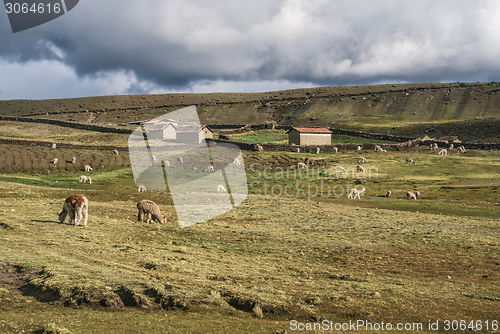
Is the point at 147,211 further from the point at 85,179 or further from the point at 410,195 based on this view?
the point at 410,195

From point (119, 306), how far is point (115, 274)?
8.53 feet

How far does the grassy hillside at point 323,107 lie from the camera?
11881 cm

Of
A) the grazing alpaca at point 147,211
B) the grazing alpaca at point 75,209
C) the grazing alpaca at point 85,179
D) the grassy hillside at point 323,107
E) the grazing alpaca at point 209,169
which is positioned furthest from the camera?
the grassy hillside at point 323,107

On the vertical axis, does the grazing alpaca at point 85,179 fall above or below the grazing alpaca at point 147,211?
above

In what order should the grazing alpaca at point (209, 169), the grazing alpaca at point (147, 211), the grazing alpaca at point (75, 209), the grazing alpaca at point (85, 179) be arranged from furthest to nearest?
the grazing alpaca at point (209, 169) < the grazing alpaca at point (85, 179) < the grazing alpaca at point (147, 211) < the grazing alpaca at point (75, 209)

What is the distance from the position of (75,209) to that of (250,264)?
10083mm

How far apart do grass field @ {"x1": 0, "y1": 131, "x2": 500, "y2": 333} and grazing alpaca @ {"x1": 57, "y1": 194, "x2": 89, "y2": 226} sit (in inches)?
21.9

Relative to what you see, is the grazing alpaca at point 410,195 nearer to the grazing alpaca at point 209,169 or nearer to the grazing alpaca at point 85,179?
the grazing alpaca at point 209,169

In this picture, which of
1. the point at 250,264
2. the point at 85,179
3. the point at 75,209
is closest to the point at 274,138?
the point at 85,179

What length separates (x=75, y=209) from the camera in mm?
20500

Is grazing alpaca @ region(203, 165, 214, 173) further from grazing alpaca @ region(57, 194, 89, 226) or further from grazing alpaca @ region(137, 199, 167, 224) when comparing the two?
grazing alpaca @ region(57, 194, 89, 226)

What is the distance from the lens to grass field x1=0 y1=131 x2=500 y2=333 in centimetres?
1107

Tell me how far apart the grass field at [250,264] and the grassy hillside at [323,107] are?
71930 millimetres

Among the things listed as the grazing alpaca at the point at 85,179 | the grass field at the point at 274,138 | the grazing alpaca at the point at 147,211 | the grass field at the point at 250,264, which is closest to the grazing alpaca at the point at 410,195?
the grass field at the point at 250,264
